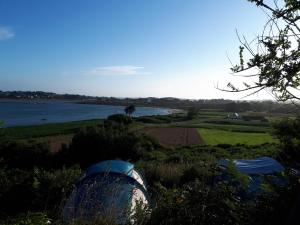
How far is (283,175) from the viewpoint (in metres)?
3.63

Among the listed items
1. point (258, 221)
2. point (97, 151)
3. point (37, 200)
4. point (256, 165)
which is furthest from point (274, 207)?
point (97, 151)

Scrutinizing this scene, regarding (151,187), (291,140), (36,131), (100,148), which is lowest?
(36,131)

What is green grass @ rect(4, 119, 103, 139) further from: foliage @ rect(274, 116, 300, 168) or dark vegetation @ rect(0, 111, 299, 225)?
foliage @ rect(274, 116, 300, 168)

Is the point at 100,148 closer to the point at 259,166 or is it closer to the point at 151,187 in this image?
the point at 259,166

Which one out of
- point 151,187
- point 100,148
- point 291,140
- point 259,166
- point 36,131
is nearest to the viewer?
point 291,140

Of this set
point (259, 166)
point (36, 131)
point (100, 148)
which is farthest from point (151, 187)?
point (36, 131)

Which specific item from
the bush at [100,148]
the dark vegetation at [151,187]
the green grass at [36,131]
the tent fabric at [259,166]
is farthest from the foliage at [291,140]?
the green grass at [36,131]

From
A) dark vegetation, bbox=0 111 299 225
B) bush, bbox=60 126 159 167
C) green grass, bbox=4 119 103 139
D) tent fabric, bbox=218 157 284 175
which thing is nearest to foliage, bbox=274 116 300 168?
dark vegetation, bbox=0 111 299 225

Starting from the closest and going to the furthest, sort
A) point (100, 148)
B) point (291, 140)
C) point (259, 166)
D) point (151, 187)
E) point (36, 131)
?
point (291, 140)
point (151, 187)
point (259, 166)
point (100, 148)
point (36, 131)

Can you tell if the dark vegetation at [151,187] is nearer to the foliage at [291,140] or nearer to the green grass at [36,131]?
the foliage at [291,140]

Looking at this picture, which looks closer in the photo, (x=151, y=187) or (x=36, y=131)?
(x=151, y=187)

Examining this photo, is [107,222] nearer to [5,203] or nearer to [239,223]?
[239,223]

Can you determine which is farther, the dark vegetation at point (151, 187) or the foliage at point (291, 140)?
the foliage at point (291, 140)

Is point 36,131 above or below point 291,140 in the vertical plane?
below
